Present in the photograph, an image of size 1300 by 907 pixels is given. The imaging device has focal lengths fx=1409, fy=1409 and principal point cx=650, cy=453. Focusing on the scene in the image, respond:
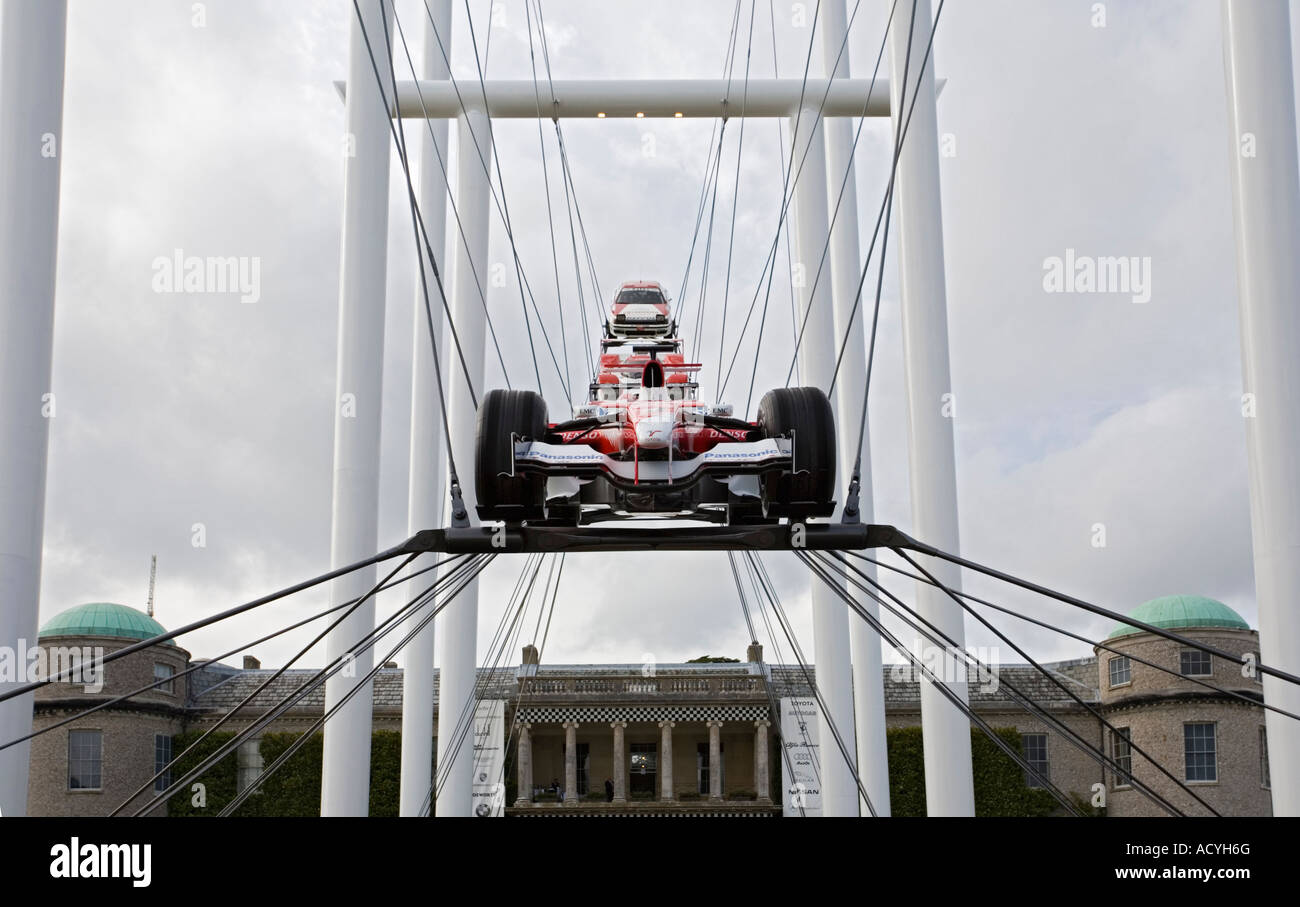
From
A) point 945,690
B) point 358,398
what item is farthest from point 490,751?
point 945,690

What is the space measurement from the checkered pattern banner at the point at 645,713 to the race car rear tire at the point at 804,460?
48526 millimetres

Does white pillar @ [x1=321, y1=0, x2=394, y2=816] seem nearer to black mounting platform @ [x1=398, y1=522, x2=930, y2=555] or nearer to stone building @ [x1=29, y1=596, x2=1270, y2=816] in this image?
black mounting platform @ [x1=398, y1=522, x2=930, y2=555]

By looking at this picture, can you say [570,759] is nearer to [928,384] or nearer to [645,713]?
[645,713]

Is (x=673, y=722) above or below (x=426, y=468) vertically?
below

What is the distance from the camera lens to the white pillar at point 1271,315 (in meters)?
10.8

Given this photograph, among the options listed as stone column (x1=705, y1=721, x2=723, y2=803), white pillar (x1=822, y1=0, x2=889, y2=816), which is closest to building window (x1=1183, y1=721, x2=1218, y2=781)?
stone column (x1=705, y1=721, x2=723, y2=803)

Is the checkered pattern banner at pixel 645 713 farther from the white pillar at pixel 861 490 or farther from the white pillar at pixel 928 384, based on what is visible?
the white pillar at pixel 928 384

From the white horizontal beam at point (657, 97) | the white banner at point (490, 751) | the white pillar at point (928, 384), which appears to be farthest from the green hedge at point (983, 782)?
the white pillar at point (928, 384)

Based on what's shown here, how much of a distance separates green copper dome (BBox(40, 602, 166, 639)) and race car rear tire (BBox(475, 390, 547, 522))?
44995 mm

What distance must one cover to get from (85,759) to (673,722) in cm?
2243

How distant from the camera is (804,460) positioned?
343 inches

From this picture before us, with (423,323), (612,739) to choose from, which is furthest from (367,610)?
(612,739)

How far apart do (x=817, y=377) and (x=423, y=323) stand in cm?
722

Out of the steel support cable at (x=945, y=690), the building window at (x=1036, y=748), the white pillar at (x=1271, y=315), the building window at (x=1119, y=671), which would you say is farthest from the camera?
the building window at (x=1036, y=748)
